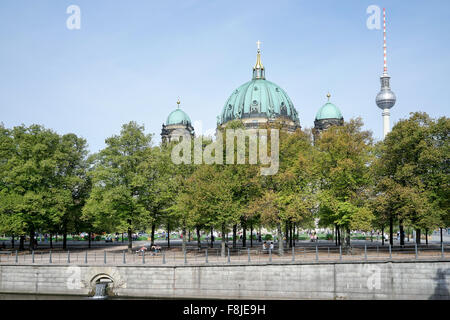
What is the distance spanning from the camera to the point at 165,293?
33625 millimetres

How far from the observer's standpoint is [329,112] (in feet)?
434

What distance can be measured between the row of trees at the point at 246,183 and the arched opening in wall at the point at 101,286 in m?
9.75

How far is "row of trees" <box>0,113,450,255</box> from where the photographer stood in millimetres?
38969

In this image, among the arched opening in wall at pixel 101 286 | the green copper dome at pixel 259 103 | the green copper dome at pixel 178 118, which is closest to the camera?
the arched opening in wall at pixel 101 286

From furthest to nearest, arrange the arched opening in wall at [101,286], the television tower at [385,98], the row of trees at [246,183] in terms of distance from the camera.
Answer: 1. the television tower at [385,98]
2. the row of trees at [246,183]
3. the arched opening in wall at [101,286]

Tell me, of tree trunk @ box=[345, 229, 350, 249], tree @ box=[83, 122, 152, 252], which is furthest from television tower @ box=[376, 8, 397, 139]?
tree @ box=[83, 122, 152, 252]

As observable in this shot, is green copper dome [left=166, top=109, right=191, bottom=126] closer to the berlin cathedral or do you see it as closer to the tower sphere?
the berlin cathedral

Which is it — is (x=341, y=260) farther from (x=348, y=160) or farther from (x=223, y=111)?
(x=223, y=111)

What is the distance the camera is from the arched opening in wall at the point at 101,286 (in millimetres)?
33688

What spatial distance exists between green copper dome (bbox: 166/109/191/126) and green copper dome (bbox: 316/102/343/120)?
159 feet

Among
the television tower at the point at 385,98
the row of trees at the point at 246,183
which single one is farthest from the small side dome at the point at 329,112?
the row of trees at the point at 246,183

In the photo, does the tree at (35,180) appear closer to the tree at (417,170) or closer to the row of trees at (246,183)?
the row of trees at (246,183)
